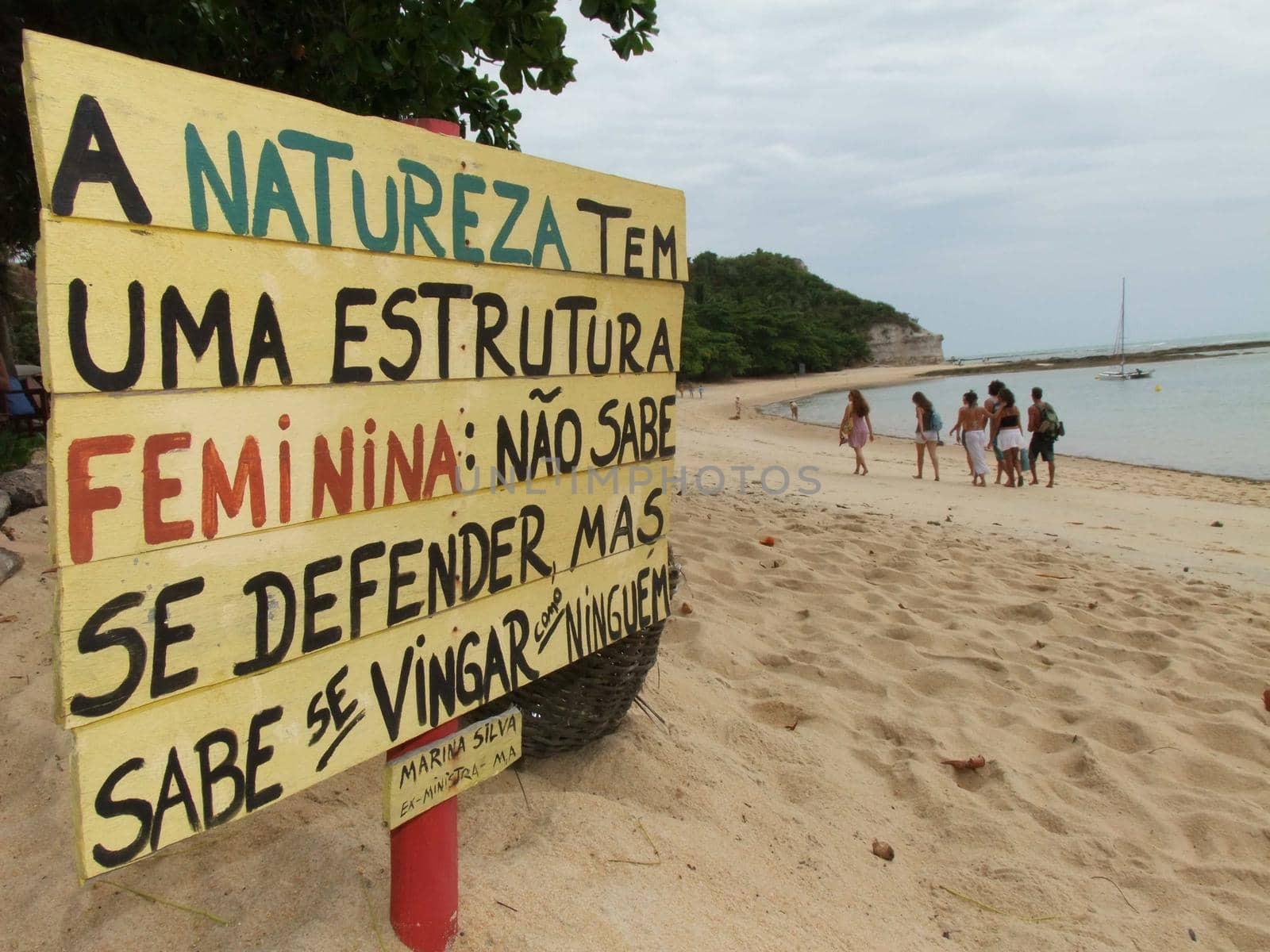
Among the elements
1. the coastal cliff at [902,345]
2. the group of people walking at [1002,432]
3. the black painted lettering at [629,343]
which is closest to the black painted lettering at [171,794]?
the black painted lettering at [629,343]

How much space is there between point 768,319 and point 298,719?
188 feet

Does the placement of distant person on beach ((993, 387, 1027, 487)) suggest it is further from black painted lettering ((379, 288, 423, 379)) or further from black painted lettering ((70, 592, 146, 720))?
black painted lettering ((70, 592, 146, 720))

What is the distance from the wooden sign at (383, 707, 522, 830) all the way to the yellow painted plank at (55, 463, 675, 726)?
28 centimetres

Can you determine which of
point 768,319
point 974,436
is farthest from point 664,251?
point 768,319

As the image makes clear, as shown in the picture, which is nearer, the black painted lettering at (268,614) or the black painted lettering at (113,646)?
the black painted lettering at (113,646)

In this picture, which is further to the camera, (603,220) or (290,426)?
(603,220)

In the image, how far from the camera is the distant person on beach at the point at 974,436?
449 inches

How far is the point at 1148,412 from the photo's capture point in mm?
32281

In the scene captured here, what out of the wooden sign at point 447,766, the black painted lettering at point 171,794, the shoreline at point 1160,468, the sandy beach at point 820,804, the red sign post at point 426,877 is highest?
the black painted lettering at point 171,794

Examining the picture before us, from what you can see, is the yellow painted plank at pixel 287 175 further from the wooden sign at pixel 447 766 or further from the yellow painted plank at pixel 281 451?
the wooden sign at pixel 447 766

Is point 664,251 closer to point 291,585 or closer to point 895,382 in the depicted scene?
point 291,585

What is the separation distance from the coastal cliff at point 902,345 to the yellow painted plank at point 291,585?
7873 cm

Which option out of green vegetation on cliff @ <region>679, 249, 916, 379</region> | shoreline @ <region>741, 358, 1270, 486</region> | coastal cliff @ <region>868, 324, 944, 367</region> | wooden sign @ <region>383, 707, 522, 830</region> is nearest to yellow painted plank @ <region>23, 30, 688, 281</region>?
wooden sign @ <region>383, 707, 522, 830</region>

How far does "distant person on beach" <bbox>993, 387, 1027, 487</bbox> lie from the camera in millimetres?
11172
